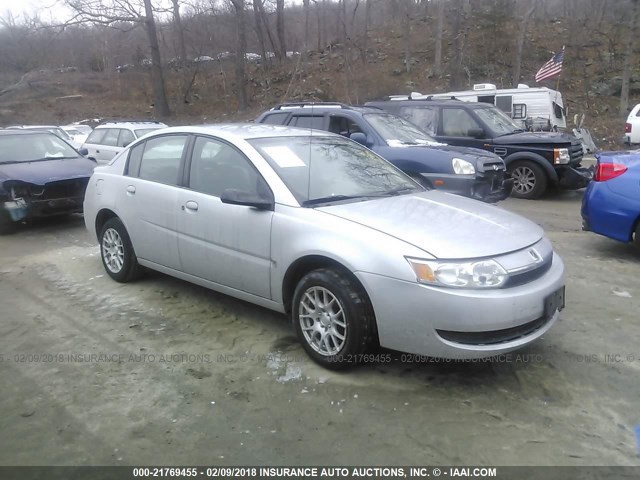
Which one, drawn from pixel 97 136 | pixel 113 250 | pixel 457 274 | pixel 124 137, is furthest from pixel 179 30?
pixel 457 274

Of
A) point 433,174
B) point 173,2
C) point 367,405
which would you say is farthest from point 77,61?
point 367,405

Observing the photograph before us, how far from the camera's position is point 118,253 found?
18.4 ft

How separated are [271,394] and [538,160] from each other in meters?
8.37

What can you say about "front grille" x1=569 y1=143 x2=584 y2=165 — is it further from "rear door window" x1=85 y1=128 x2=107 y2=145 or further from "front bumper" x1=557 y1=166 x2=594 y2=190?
"rear door window" x1=85 y1=128 x2=107 y2=145

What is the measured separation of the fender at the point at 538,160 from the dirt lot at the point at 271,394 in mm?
5426

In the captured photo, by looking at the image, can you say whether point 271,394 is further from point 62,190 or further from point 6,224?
point 6,224

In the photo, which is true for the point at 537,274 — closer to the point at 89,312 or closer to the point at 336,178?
the point at 336,178

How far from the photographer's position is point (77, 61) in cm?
4756

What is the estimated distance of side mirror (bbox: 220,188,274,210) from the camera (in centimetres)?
401

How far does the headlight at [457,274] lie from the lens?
128 inches

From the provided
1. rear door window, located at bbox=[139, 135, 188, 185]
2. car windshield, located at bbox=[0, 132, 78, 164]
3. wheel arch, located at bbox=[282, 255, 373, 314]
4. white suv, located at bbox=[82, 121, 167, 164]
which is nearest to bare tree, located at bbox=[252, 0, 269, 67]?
white suv, located at bbox=[82, 121, 167, 164]

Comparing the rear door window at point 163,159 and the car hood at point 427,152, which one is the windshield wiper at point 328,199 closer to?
the rear door window at point 163,159

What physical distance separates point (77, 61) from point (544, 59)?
123ft

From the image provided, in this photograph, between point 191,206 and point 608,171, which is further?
point 608,171
